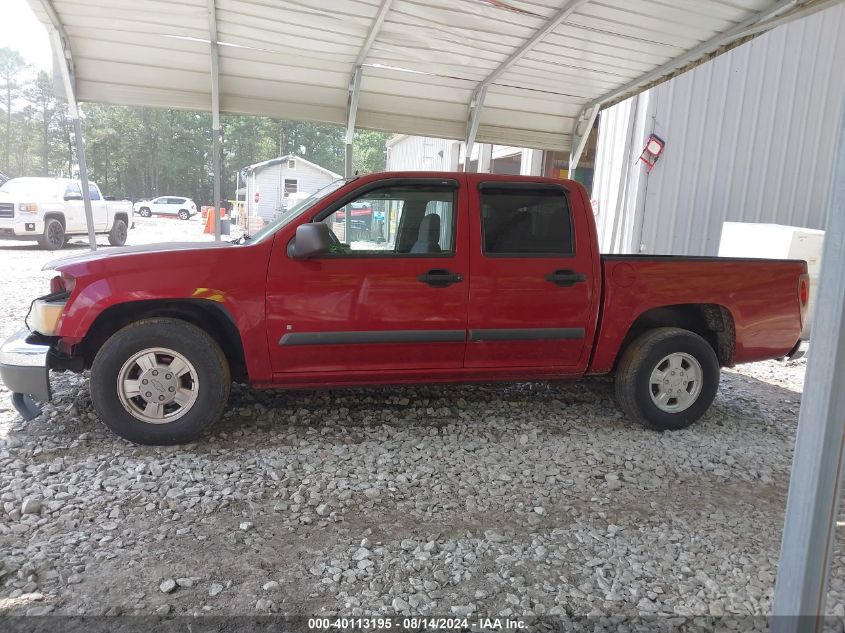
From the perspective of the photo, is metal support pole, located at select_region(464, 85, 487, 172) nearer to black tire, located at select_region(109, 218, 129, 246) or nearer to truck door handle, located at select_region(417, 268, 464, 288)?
truck door handle, located at select_region(417, 268, 464, 288)

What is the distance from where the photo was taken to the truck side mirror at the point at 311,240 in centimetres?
378

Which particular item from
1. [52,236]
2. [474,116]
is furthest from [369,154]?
[474,116]

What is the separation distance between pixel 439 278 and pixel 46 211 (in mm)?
15246

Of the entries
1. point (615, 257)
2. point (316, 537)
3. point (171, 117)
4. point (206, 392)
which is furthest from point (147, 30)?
point (171, 117)

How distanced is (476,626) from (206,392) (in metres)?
2.32

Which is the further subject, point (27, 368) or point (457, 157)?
point (457, 157)

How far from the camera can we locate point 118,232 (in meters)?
18.4

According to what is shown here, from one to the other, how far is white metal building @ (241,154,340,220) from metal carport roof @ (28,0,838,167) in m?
28.9

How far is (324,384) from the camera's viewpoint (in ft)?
13.6

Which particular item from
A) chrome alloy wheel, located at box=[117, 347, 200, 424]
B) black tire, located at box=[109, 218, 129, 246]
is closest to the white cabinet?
chrome alloy wheel, located at box=[117, 347, 200, 424]

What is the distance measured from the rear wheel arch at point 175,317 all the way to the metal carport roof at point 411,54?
3.16 metres

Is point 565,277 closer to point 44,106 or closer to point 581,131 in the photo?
point 581,131

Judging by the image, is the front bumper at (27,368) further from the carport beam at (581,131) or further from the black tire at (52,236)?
the black tire at (52,236)

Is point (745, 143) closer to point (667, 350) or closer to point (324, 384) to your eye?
point (667, 350)
